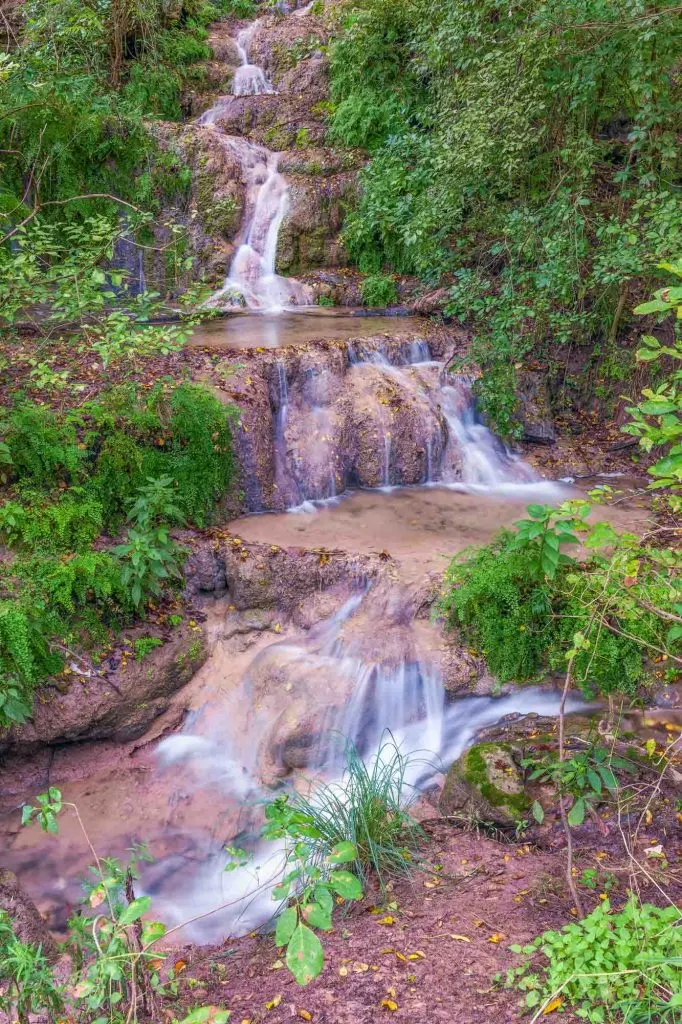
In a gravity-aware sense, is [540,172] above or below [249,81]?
below

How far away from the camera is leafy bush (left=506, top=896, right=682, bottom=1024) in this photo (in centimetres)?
245

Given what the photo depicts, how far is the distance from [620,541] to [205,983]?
3.12 metres

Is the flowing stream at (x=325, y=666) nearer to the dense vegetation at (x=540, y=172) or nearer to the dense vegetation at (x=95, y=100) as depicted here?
the dense vegetation at (x=540, y=172)

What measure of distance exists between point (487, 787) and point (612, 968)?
1.70 m

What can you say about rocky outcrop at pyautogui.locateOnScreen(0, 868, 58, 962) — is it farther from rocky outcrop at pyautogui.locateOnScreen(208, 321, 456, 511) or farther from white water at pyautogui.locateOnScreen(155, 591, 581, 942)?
rocky outcrop at pyautogui.locateOnScreen(208, 321, 456, 511)

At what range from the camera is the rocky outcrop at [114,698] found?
5.20 metres

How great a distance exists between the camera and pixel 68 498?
5914 millimetres

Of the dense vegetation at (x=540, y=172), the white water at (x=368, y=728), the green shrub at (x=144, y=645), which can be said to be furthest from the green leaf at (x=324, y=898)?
the dense vegetation at (x=540, y=172)

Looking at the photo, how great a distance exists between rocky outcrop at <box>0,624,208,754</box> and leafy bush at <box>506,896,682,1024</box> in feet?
11.7

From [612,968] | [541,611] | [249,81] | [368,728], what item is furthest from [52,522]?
[249,81]

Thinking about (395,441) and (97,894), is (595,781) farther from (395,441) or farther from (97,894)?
(395,441)

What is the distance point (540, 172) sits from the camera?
8.58 meters

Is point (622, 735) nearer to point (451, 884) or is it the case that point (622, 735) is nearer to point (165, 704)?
point (451, 884)

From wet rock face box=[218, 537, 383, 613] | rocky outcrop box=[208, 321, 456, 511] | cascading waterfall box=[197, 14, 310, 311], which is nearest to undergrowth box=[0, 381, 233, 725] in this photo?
rocky outcrop box=[208, 321, 456, 511]
